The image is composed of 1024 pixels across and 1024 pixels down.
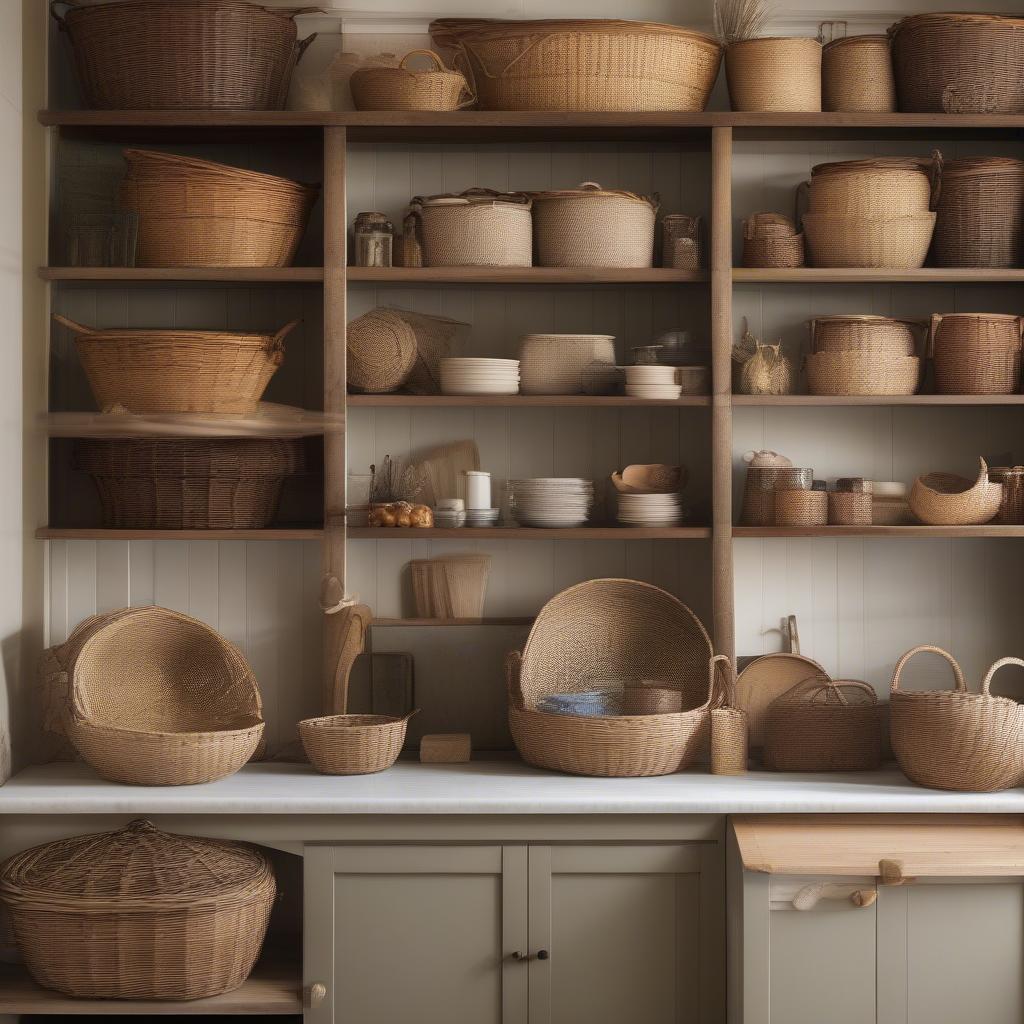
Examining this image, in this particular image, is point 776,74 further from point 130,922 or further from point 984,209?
point 130,922

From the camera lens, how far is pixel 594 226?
371cm

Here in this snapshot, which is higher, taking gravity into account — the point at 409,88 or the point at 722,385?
the point at 409,88

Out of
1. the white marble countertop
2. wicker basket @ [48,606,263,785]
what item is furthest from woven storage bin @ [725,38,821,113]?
wicker basket @ [48,606,263,785]

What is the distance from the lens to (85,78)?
3.71 meters

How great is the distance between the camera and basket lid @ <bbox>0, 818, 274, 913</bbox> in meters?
3.12

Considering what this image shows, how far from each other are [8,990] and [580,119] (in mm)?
2796

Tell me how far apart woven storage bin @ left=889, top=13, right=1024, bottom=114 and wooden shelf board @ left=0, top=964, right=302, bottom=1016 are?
304cm

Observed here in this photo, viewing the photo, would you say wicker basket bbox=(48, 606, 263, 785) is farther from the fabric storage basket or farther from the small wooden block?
the fabric storage basket

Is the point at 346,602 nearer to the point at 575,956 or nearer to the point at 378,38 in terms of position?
the point at 575,956

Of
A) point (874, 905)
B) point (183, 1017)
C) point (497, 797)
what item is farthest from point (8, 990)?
point (874, 905)

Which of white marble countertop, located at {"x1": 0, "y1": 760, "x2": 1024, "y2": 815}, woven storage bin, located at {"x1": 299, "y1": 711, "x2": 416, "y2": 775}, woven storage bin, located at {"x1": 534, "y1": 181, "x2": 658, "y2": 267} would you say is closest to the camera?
white marble countertop, located at {"x1": 0, "y1": 760, "x2": 1024, "y2": 815}

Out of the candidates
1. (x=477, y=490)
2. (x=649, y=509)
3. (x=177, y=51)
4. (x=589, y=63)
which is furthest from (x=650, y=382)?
(x=177, y=51)

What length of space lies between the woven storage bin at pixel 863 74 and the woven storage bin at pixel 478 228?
992 millimetres

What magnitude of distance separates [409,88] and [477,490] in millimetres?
1182
